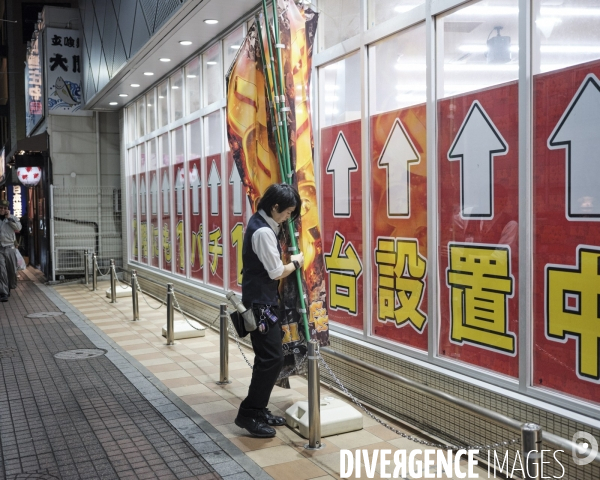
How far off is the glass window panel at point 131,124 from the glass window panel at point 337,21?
1055cm

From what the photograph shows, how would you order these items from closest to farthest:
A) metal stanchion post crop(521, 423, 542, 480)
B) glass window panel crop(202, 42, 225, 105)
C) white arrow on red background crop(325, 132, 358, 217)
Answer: metal stanchion post crop(521, 423, 542, 480) < white arrow on red background crop(325, 132, 358, 217) < glass window panel crop(202, 42, 225, 105)

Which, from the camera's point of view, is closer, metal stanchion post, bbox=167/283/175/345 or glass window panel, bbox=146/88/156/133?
metal stanchion post, bbox=167/283/175/345

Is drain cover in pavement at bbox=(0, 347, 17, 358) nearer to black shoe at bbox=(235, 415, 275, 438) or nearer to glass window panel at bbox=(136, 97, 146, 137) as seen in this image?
black shoe at bbox=(235, 415, 275, 438)

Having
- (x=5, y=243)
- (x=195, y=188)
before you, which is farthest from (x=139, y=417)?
(x=5, y=243)

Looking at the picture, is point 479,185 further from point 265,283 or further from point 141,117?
point 141,117

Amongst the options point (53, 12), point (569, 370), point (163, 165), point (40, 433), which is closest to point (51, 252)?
point (163, 165)

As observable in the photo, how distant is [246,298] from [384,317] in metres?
1.68

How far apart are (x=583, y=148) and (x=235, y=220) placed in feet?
22.1

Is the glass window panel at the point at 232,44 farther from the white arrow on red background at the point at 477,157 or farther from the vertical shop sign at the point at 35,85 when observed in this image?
the vertical shop sign at the point at 35,85

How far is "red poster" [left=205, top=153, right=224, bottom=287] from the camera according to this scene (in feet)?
35.9

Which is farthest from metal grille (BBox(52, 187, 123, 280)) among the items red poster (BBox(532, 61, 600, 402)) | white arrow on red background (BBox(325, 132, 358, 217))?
red poster (BBox(532, 61, 600, 402))

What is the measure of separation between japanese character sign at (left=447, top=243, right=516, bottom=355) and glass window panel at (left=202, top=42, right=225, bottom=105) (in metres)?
6.41

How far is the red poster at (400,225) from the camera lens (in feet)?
19.2

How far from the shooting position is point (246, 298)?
5.45 m
